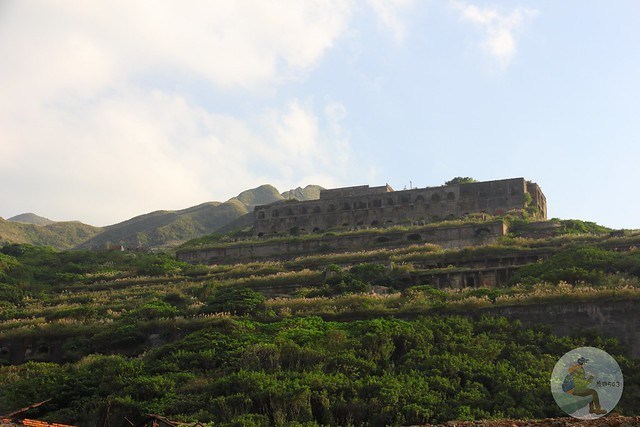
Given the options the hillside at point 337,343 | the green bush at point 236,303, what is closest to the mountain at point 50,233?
the hillside at point 337,343

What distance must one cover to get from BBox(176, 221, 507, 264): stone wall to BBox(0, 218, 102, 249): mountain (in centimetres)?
4676

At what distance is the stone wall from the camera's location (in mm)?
58969

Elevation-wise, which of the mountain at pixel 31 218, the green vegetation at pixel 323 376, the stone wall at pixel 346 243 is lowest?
the green vegetation at pixel 323 376

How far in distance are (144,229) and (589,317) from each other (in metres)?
102

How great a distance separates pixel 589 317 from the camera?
1291 inches

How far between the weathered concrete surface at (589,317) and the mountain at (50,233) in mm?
80593

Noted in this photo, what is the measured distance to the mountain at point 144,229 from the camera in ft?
361

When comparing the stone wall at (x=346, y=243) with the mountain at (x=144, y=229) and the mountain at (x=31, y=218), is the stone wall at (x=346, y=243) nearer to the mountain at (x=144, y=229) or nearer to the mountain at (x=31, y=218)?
the mountain at (x=144, y=229)

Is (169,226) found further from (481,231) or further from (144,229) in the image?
(481,231)

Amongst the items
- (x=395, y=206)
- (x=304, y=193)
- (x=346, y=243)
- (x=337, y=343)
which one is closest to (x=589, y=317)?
(x=337, y=343)

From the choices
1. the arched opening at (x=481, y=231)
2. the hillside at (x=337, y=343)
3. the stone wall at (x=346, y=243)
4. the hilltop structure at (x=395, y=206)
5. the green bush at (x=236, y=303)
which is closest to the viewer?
the hillside at (x=337, y=343)

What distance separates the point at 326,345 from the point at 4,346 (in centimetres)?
1655

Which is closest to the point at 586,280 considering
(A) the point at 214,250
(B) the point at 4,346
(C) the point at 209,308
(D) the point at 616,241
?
(D) the point at 616,241

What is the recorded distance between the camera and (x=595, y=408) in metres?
24.5
